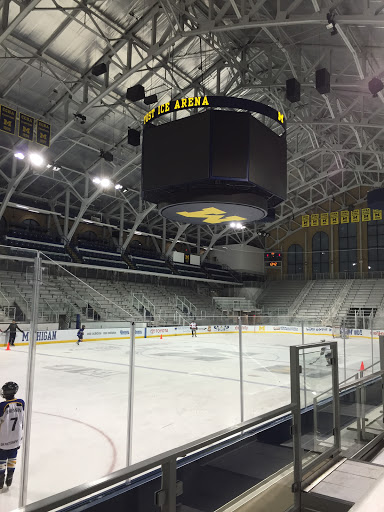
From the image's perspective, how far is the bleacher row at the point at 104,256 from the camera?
2795 centimetres

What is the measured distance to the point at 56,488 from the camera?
464 cm

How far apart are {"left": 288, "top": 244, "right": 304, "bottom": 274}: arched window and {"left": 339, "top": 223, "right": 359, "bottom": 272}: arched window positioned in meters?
4.42

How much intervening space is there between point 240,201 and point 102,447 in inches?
301

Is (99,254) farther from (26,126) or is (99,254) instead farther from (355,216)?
(355,216)

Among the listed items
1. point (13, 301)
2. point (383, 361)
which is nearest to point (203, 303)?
point (383, 361)

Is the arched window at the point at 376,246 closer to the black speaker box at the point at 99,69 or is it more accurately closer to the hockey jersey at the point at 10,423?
the black speaker box at the point at 99,69

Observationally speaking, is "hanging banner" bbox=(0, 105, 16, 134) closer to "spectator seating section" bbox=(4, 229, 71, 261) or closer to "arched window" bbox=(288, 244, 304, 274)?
"spectator seating section" bbox=(4, 229, 71, 261)

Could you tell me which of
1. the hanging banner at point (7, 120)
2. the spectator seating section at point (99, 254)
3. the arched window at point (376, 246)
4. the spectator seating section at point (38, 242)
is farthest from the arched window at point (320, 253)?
→ the hanging banner at point (7, 120)

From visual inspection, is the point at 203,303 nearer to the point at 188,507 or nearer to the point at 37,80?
the point at 37,80

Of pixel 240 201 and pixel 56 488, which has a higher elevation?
pixel 240 201

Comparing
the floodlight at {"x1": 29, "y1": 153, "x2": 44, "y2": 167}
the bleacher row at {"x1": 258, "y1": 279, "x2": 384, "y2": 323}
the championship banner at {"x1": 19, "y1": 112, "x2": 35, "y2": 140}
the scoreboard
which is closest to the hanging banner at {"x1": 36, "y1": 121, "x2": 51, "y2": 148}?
the championship banner at {"x1": 19, "y1": 112, "x2": 35, "y2": 140}

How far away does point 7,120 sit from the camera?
17078 mm

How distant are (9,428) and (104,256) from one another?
29427 mm

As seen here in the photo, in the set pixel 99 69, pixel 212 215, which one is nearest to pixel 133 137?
pixel 99 69
